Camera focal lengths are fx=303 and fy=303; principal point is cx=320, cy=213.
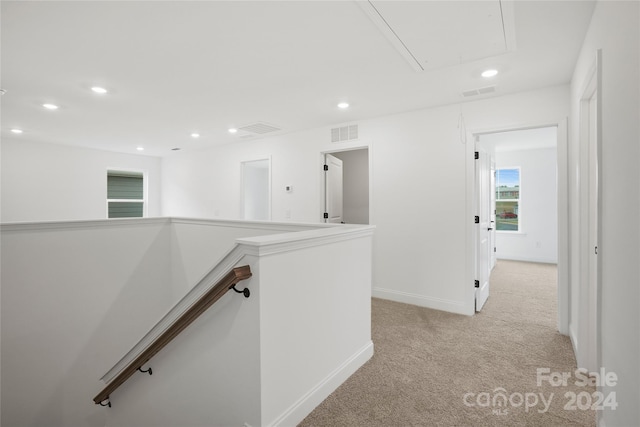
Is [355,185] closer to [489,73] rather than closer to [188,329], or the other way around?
[489,73]

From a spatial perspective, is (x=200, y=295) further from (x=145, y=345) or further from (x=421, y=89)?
(x=421, y=89)

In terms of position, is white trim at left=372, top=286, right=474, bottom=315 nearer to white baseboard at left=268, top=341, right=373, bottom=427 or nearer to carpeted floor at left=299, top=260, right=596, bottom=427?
carpeted floor at left=299, top=260, right=596, bottom=427

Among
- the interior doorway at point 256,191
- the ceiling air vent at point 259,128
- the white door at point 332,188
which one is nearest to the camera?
the ceiling air vent at point 259,128

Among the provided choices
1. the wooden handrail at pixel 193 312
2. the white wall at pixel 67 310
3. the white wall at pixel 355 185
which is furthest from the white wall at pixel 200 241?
the white wall at pixel 355 185

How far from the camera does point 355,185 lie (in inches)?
246

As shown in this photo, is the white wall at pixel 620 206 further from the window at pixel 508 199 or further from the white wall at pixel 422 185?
the window at pixel 508 199

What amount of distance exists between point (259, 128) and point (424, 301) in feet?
11.7

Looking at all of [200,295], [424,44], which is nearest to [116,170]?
[200,295]

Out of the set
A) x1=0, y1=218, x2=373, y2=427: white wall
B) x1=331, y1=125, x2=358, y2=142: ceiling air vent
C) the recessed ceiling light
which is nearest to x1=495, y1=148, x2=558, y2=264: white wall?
x1=331, y1=125, x2=358, y2=142: ceiling air vent

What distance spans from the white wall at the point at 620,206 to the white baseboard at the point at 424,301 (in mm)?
2001

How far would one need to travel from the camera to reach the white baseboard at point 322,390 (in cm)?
178

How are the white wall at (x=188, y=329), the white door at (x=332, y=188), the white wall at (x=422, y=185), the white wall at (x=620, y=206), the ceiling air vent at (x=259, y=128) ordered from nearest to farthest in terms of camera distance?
the white wall at (x=620, y=206) → the white wall at (x=188, y=329) → the white wall at (x=422, y=185) → the ceiling air vent at (x=259, y=128) → the white door at (x=332, y=188)

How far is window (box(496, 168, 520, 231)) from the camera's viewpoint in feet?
22.9

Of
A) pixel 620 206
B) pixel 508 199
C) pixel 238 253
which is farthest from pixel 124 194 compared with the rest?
pixel 508 199
